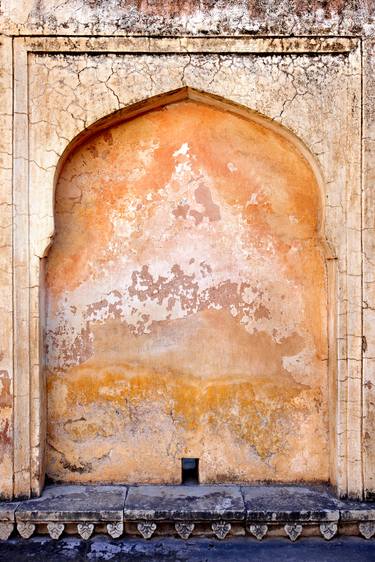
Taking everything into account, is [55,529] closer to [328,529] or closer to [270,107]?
[328,529]

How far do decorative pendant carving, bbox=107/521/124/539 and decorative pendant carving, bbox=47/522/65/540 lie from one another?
0.28 m

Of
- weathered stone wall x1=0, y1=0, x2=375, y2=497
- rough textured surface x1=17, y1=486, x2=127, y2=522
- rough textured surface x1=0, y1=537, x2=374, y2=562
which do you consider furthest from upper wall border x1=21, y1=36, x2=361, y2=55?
rough textured surface x1=0, y1=537, x2=374, y2=562

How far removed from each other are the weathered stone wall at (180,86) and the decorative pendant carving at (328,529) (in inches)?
10.8

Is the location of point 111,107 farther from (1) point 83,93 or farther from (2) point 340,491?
(2) point 340,491

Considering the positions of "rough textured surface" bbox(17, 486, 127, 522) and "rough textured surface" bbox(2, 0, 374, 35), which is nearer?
"rough textured surface" bbox(17, 486, 127, 522)

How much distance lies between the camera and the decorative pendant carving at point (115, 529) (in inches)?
134

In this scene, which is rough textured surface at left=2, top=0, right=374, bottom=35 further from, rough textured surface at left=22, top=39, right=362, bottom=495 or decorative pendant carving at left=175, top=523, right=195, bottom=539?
decorative pendant carving at left=175, top=523, right=195, bottom=539

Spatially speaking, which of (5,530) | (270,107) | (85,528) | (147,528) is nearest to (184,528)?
(147,528)

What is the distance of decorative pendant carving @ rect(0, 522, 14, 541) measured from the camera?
3.40 metres

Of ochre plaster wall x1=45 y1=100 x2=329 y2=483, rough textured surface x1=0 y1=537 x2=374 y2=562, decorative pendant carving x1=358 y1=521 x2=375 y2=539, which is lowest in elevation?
rough textured surface x1=0 y1=537 x2=374 y2=562

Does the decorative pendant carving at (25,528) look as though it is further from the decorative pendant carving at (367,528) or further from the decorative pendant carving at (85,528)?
the decorative pendant carving at (367,528)

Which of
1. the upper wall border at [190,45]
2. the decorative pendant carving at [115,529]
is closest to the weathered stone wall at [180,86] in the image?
the upper wall border at [190,45]

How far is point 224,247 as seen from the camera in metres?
3.82

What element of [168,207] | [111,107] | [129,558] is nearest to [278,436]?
[129,558]
